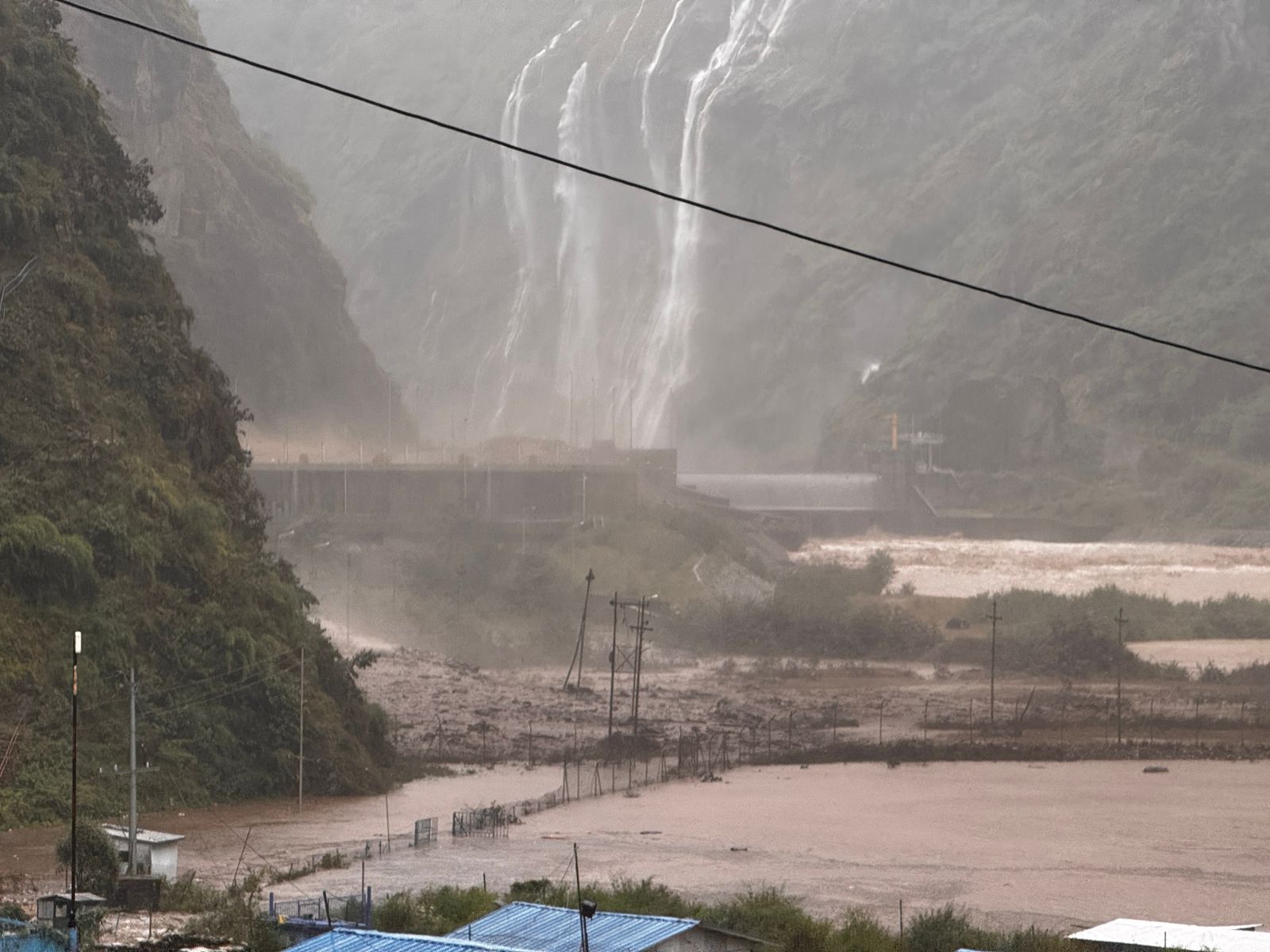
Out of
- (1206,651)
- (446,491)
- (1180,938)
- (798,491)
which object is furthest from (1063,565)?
(1180,938)

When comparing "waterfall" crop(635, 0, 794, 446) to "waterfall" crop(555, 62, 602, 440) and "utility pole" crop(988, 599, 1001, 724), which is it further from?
"utility pole" crop(988, 599, 1001, 724)

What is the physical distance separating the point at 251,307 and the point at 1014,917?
6256 cm

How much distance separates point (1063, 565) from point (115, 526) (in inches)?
2005

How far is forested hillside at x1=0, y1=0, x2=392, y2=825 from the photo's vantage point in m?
36.6

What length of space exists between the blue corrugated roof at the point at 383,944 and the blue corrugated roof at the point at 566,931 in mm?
650

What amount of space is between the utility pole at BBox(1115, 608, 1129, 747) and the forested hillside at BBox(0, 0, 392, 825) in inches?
932

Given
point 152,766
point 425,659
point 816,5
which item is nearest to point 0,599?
point 152,766

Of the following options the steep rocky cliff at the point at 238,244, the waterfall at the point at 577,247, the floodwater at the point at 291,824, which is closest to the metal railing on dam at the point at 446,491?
the steep rocky cliff at the point at 238,244

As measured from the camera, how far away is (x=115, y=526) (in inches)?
1529

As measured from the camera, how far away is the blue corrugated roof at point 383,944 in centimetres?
1659

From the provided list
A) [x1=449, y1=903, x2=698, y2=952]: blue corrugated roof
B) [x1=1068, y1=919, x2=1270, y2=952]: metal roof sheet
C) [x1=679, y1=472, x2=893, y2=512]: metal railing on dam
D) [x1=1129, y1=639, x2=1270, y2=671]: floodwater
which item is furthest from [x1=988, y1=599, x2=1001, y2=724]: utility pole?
[x1=449, y1=903, x2=698, y2=952]: blue corrugated roof

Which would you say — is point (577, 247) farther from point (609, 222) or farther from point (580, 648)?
point (580, 648)

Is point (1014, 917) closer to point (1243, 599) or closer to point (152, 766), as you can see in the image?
point (152, 766)

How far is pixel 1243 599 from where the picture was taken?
75500 mm
